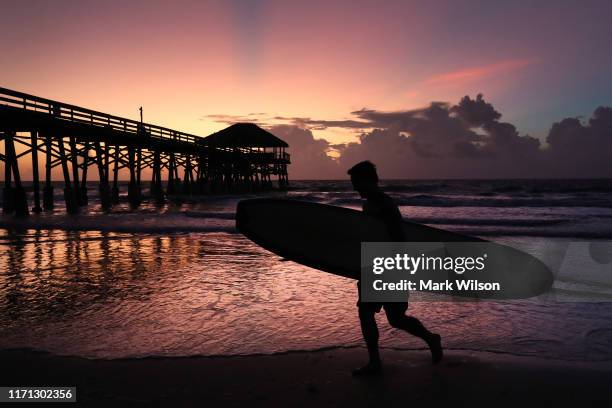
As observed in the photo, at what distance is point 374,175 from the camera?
325 cm

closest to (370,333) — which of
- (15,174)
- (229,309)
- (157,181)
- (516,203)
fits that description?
(229,309)

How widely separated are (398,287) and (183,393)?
5.66 ft

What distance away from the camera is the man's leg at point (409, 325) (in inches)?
128

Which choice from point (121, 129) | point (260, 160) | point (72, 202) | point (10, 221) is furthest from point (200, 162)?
point (10, 221)

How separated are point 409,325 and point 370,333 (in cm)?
32

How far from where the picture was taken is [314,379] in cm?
329

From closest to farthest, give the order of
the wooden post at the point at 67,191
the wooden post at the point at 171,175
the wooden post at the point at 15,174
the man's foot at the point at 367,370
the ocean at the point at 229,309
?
the man's foot at the point at 367,370 < the ocean at the point at 229,309 < the wooden post at the point at 15,174 < the wooden post at the point at 67,191 < the wooden post at the point at 171,175

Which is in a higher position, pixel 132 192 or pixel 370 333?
pixel 132 192

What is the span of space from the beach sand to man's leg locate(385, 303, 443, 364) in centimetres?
12

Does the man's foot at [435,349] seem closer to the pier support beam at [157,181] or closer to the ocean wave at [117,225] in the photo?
the ocean wave at [117,225]

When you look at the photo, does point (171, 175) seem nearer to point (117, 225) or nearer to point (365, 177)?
point (117, 225)

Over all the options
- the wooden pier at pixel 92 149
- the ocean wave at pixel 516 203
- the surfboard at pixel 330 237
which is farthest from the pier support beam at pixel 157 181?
the surfboard at pixel 330 237

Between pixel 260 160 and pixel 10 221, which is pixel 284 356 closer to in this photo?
pixel 10 221

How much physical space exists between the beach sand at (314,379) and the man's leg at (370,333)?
8 cm
